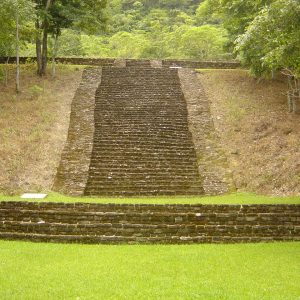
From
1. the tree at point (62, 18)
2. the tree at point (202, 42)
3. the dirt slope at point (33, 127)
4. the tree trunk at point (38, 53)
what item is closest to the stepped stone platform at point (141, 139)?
the dirt slope at point (33, 127)

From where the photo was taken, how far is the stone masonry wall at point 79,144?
16.5m

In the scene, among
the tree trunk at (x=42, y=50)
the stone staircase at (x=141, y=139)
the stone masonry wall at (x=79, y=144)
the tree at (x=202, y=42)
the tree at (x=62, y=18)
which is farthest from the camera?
the tree at (x=202, y=42)

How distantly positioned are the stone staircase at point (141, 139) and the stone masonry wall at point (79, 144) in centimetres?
27

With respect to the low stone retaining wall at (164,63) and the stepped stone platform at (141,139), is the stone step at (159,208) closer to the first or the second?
the stepped stone platform at (141,139)

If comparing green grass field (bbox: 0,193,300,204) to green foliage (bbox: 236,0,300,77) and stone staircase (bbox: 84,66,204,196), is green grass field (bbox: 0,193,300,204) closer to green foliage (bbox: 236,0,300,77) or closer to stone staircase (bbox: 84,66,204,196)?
stone staircase (bbox: 84,66,204,196)

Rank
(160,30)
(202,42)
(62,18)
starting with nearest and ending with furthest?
1. (62,18)
2. (202,42)
3. (160,30)

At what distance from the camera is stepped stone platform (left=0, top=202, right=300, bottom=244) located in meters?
10.8

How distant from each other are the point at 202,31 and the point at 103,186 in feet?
76.1

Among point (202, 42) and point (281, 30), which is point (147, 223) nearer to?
point (281, 30)

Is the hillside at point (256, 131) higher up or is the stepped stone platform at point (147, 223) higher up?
the stepped stone platform at point (147, 223)

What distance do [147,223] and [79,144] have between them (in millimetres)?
8228

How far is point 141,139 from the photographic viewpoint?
19.6m

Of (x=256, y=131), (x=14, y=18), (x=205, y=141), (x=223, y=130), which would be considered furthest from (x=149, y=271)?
(x=14, y=18)

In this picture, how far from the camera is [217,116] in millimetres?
21797
